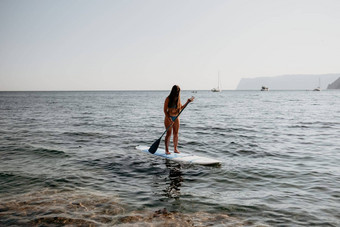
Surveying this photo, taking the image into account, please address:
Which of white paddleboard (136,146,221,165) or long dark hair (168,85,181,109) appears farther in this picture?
white paddleboard (136,146,221,165)

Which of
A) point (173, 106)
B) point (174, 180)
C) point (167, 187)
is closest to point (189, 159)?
point (174, 180)

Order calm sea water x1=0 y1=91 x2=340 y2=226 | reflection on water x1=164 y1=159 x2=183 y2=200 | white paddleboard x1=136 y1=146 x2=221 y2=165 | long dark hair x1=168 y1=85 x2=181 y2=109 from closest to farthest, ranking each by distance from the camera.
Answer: calm sea water x1=0 y1=91 x2=340 y2=226
reflection on water x1=164 y1=159 x2=183 y2=200
long dark hair x1=168 y1=85 x2=181 y2=109
white paddleboard x1=136 y1=146 x2=221 y2=165

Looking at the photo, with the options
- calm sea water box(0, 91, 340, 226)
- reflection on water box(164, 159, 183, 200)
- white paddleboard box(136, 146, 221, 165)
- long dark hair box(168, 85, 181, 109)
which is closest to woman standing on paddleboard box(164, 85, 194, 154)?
long dark hair box(168, 85, 181, 109)

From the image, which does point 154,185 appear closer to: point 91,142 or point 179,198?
point 179,198

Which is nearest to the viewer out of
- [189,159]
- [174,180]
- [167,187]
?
[167,187]

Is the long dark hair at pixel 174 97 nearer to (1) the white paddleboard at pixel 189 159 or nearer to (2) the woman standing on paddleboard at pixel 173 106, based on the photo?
(2) the woman standing on paddleboard at pixel 173 106

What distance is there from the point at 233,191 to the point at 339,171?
14.2 ft

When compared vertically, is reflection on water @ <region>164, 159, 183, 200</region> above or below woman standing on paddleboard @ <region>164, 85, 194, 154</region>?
below

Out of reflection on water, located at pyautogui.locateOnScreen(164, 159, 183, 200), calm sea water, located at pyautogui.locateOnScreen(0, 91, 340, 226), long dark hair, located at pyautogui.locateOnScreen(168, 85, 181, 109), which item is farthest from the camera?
long dark hair, located at pyautogui.locateOnScreen(168, 85, 181, 109)

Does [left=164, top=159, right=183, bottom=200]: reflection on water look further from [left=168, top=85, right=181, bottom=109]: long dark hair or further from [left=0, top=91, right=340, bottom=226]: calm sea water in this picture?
[left=168, top=85, right=181, bottom=109]: long dark hair

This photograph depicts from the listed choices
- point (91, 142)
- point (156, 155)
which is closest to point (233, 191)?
point (156, 155)

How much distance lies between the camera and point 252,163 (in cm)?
927

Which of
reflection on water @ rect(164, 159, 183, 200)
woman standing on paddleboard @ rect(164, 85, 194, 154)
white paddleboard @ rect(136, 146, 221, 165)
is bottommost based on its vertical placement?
reflection on water @ rect(164, 159, 183, 200)

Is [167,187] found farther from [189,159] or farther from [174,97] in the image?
[174,97]
